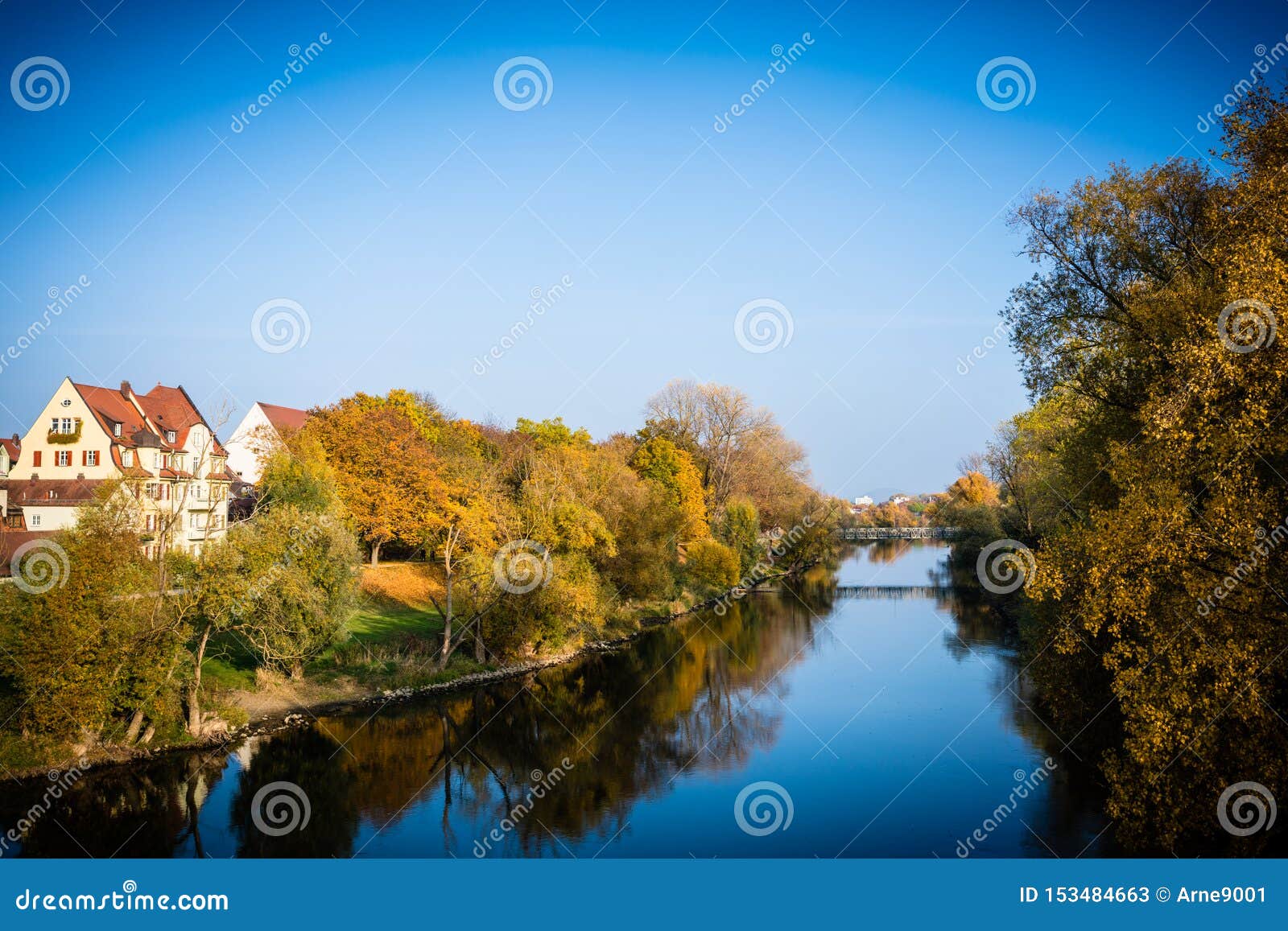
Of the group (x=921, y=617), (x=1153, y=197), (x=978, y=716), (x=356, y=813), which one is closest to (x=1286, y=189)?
(x=1153, y=197)

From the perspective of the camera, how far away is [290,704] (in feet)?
82.8

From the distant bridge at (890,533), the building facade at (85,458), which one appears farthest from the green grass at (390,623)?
the distant bridge at (890,533)

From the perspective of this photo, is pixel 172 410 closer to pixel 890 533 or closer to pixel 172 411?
pixel 172 411

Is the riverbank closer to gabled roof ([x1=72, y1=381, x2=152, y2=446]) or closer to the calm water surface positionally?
the calm water surface

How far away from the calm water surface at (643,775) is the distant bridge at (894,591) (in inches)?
804

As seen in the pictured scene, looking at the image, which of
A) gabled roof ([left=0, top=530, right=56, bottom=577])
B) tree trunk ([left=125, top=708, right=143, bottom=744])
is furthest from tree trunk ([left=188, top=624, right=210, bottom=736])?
gabled roof ([left=0, top=530, right=56, bottom=577])

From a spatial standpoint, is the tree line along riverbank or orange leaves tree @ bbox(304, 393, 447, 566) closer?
the tree line along riverbank

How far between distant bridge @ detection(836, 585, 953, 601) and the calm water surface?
67.0 feet

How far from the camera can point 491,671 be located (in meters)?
31.2

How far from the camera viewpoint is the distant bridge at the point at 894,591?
54.0 meters

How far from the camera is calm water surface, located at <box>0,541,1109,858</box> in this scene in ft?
55.3

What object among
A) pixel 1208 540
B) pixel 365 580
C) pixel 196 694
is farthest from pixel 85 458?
pixel 1208 540

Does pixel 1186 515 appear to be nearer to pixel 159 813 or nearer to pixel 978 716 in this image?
pixel 978 716

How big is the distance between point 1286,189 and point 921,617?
1361 inches
